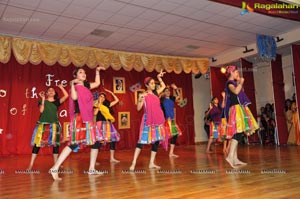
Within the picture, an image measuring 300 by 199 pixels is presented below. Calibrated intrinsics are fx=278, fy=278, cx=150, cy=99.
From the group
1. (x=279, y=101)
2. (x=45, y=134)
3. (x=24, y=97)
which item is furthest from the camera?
(x=279, y=101)

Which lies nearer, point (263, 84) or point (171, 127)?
point (171, 127)

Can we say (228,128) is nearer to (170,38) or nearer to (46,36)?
(170,38)

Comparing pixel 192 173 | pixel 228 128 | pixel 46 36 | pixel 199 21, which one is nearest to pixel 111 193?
pixel 192 173

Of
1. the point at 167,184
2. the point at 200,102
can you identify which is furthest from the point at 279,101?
the point at 167,184

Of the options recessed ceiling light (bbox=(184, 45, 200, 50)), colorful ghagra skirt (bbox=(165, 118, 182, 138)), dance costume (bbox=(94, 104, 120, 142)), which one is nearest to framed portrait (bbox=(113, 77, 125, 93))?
recessed ceiling light (bbox=(184, 45, 200, 50))

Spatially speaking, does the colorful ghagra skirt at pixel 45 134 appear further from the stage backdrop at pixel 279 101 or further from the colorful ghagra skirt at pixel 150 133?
the stage backdrop at pixel 279 101

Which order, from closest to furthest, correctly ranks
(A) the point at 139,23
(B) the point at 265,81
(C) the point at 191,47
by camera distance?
(A) the point at 139,23, (C) the point at 191,47, (B) the point at 265,81

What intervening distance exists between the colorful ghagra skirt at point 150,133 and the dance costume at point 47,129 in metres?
1.40

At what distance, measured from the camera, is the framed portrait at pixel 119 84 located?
26.5 ft

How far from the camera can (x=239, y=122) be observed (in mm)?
3744

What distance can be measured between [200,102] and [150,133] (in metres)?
6.59

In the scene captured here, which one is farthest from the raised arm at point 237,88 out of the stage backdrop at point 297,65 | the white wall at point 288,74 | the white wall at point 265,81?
the white wall at point 265,81

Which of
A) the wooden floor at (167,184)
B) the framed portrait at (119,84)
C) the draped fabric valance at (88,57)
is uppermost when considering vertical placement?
the draped fabric valance at (88,57)

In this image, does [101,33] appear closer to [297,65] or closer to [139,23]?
[139,23]
